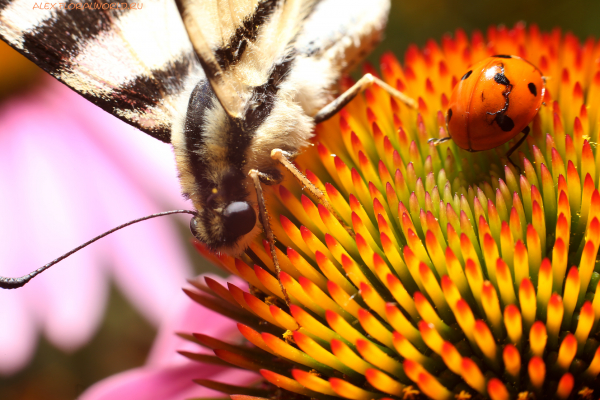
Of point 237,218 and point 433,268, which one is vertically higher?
point 237,218

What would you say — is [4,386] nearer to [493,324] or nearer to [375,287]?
[375,287]

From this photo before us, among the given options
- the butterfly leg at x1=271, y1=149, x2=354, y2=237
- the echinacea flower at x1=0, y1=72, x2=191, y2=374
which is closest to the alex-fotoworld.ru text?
the butterfly leg at x1=271, y1=149, x2=354, y2=237

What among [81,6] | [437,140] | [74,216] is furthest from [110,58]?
[74,216]

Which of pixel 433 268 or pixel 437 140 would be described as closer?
pixel 433 268

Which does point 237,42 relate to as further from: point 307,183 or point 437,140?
point 437,140

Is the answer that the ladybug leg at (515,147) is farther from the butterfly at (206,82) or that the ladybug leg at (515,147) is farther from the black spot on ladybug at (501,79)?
the butterfly at (206,82)

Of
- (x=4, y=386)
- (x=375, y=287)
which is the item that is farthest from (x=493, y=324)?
(x=4, y=386)

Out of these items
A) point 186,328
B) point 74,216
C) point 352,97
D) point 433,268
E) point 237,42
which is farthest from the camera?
point 74,216
